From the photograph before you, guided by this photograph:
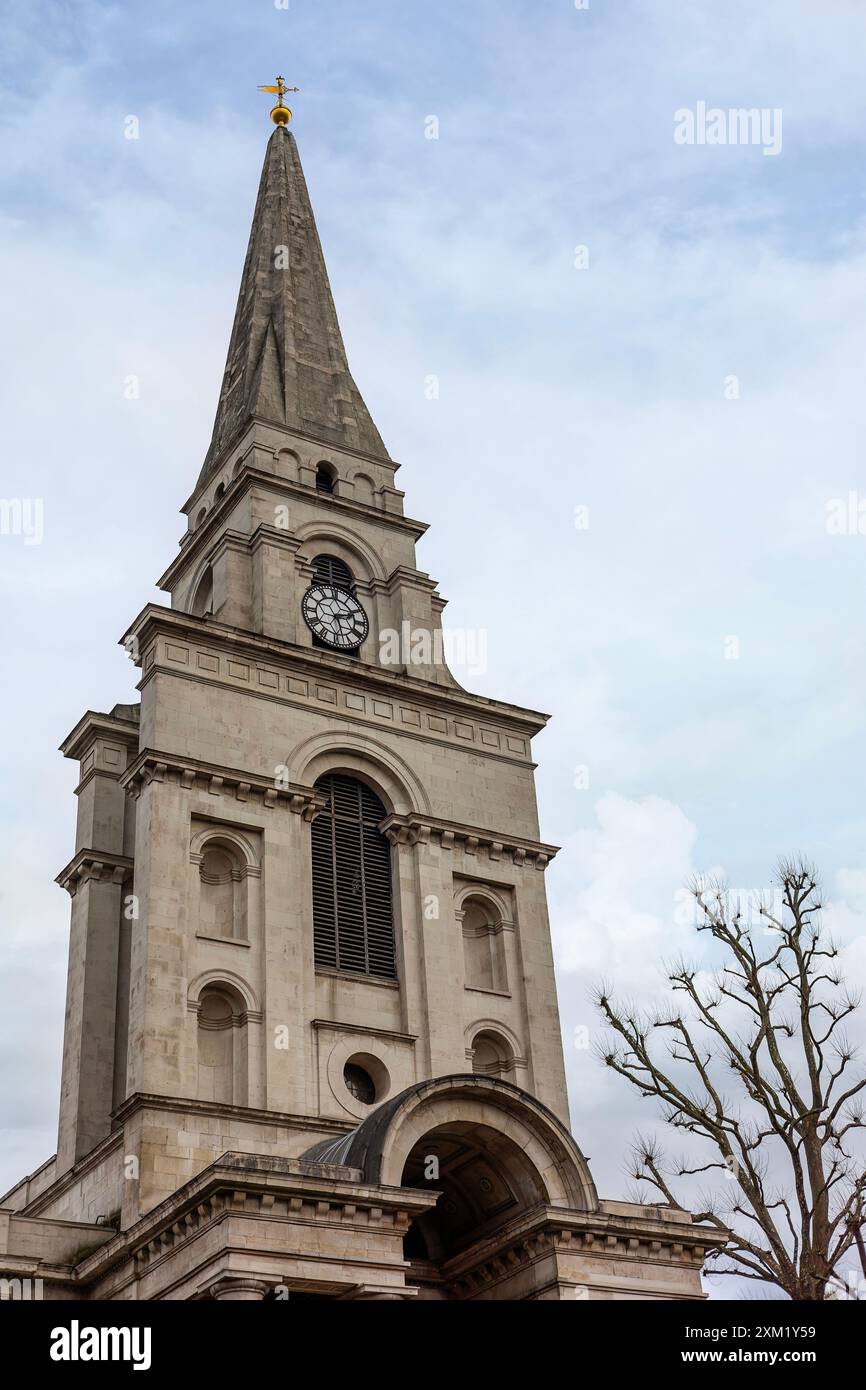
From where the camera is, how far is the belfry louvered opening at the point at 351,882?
39125 millimetres

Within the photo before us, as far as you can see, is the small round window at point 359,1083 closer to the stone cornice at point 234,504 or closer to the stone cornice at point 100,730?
the stone cornice at point 100,730

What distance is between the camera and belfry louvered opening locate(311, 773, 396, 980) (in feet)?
128

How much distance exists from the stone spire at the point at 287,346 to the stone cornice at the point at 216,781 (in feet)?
45.9

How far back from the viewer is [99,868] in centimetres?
4031

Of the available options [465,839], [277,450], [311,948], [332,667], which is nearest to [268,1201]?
[311,948]

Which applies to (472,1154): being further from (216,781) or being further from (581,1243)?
(216,781)

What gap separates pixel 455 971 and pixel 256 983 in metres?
5.66

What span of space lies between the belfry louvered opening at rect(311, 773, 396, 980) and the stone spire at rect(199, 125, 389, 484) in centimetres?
1350

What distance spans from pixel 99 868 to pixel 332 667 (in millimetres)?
8140

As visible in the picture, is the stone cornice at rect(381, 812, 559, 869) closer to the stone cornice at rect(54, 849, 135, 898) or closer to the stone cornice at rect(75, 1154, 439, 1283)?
the stone cornice at rect(54, 849, 135, 898)

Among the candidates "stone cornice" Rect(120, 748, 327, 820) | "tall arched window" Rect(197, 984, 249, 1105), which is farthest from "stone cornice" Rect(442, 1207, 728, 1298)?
"stone cornice" Rect(120, 748, 327, 820)

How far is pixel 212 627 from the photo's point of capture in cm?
4078
